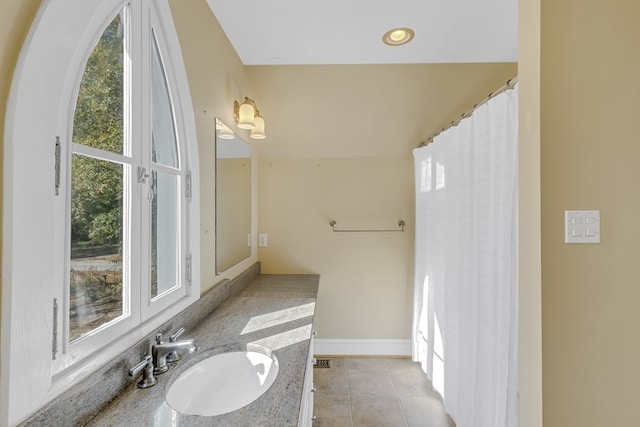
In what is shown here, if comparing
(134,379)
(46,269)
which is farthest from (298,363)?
(46,269)

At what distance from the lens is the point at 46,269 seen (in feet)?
2.26

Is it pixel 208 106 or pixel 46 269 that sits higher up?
pixel 208 106

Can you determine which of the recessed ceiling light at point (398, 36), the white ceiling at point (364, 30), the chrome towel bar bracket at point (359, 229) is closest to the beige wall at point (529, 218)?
the white ceiling at point (364, 30)

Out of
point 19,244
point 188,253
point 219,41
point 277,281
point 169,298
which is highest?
point 219,41

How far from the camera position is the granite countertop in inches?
30.6

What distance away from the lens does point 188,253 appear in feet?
4.67

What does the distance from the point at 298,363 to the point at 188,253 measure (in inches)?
29.4

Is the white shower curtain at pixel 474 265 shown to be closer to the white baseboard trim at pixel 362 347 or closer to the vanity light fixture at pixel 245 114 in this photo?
the white baseboard trim at pixel 362 347

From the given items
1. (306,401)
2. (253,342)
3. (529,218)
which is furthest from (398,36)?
(306,401)

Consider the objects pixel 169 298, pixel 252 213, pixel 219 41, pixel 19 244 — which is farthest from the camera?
pixel 252 213

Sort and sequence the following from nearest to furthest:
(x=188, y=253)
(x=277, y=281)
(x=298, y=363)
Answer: (x=298, y=363) < (x=188, y=253) < (x=277, y=281)

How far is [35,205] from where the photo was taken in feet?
2.16

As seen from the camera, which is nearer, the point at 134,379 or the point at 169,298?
the point at 134,379

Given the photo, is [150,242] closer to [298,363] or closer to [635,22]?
[298,363]
